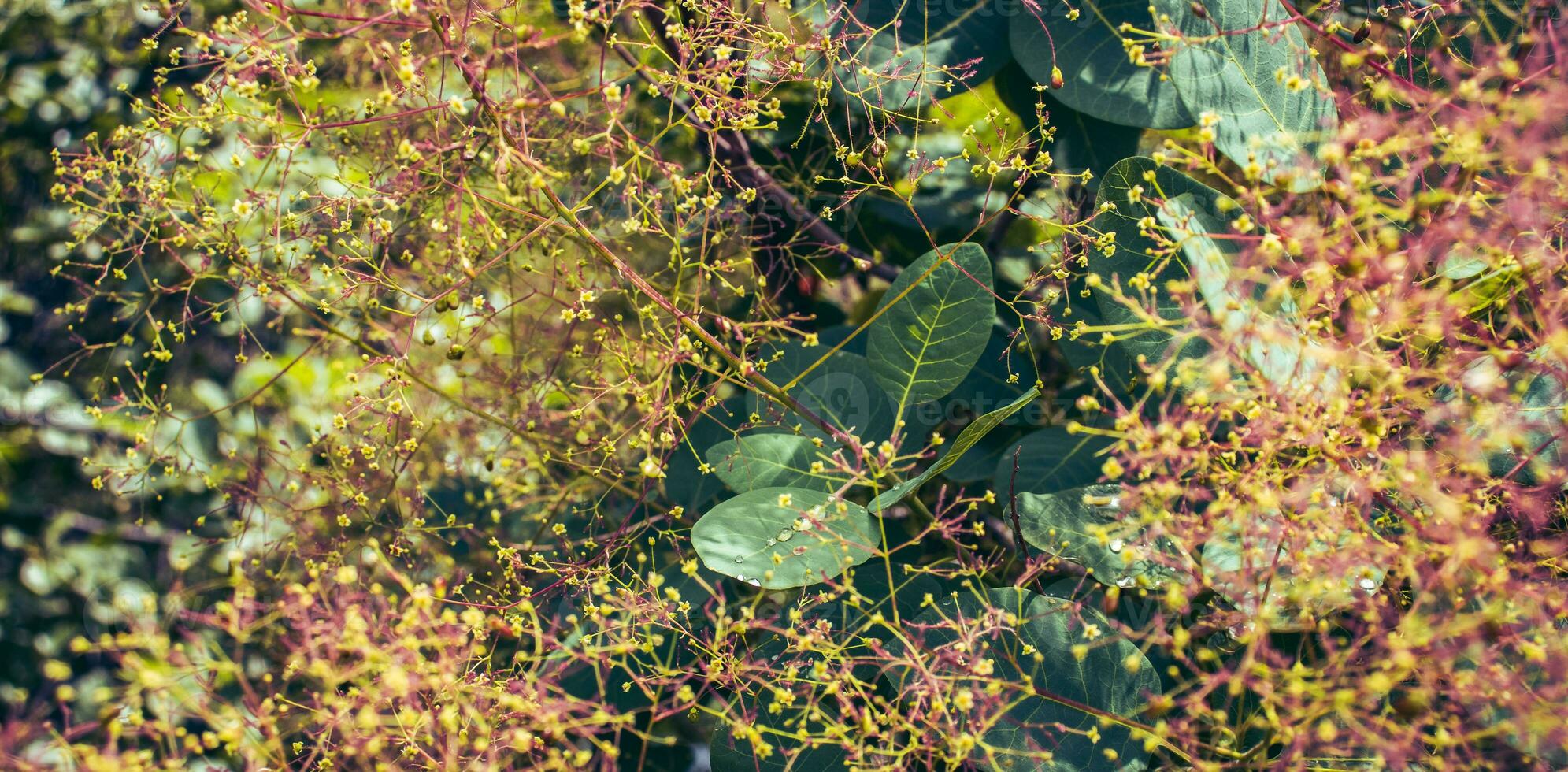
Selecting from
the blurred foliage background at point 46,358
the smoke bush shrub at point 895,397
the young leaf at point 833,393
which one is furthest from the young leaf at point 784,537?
the blurred foliage background at point 46,358

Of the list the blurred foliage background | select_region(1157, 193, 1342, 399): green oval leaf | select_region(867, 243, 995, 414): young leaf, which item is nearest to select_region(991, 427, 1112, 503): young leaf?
select_region(867, 243, 995, 414): young leaf

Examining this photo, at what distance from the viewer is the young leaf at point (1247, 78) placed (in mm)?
943

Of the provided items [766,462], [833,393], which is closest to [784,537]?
[766,462]

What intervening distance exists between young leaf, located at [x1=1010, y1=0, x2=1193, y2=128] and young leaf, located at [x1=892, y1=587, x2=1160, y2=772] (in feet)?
1.59

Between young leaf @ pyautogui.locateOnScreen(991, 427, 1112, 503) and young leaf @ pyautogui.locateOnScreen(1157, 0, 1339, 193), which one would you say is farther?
young leaf @ pyautogui.locateOnScreen(991, 427, 1112, 503)

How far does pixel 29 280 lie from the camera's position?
1847 millimetres

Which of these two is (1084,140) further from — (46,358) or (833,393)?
(46,358)

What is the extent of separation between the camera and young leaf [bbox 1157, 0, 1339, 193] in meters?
0.94

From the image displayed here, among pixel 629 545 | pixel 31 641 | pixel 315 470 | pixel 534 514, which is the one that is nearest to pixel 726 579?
pixel 629 545

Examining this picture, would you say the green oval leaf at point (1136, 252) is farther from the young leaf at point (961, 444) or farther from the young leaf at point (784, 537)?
the young leaf at point (784, 537)

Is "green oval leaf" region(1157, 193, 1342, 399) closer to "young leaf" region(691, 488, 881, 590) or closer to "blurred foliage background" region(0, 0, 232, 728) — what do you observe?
"young leaf" region(691, 488, 881, 590)

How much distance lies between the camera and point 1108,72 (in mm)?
1054

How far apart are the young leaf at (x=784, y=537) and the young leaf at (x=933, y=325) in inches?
5.4

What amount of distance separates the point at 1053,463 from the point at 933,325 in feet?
0.64
